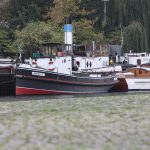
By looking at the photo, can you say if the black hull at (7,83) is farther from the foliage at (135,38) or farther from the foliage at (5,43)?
the foliage at (135,38)

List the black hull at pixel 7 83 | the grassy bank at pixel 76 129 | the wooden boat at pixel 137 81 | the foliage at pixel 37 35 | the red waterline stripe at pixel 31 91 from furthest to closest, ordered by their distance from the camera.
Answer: the foliage at pixel 37 35, the wooden boat at pixel 137 81, the black hull at pixel 7 83, the red waterline stripe at pixel 31 91, the grassy bank at pixel 76 129

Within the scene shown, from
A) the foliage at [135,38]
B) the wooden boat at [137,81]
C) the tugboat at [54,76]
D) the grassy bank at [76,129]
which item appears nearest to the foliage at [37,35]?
the foliage at [135,38]

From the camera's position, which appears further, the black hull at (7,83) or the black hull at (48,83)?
the black hull at (7,83)

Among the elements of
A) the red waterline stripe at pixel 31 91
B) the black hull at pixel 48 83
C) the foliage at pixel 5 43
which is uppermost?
the foliage at pixel 5 43

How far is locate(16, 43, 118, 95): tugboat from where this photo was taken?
27.3 m

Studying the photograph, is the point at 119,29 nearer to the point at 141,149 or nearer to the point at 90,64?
the point at 90,64

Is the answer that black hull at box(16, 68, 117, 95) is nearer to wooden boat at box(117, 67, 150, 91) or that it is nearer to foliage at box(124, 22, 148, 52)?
wooden boat at box(117, 67, 150, 91)

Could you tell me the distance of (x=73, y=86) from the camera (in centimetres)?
2866

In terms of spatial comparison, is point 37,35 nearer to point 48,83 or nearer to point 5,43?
point 5,43

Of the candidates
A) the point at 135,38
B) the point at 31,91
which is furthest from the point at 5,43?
the point at 31,91

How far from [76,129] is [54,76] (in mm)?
19593

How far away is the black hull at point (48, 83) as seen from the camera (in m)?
27.2

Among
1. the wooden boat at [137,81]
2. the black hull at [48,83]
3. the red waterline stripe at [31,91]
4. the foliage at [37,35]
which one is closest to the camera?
the black hull at [48,83]

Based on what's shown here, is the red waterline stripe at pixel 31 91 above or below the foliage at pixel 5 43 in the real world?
below
